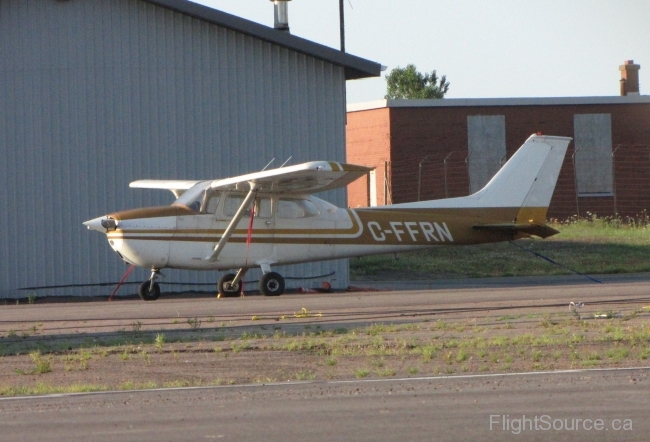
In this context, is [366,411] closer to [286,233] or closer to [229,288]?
[286,233]

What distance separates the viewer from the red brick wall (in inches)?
1390

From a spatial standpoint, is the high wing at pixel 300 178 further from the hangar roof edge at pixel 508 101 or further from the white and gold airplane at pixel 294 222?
the hangar roof edge at pixel 508 101

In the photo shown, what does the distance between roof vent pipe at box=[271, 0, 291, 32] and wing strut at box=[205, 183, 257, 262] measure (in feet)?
19.0

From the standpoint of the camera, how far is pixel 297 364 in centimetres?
883

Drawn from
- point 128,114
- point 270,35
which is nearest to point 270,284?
point 128,114

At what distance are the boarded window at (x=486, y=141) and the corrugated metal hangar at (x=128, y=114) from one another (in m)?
15.5

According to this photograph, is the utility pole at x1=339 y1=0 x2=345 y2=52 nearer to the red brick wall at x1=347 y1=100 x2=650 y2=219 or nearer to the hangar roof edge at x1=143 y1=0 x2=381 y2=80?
the red brick wall at x1=347 y1=100 x2=650 y2=219

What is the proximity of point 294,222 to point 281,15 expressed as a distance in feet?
19.8

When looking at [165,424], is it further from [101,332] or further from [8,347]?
[101,332]

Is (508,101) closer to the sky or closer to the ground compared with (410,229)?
closer to the sky

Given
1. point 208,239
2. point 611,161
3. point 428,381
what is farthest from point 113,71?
point 611,161

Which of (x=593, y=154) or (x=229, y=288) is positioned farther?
(x=593, y=154)

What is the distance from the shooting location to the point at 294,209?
A: 58.1 ft
